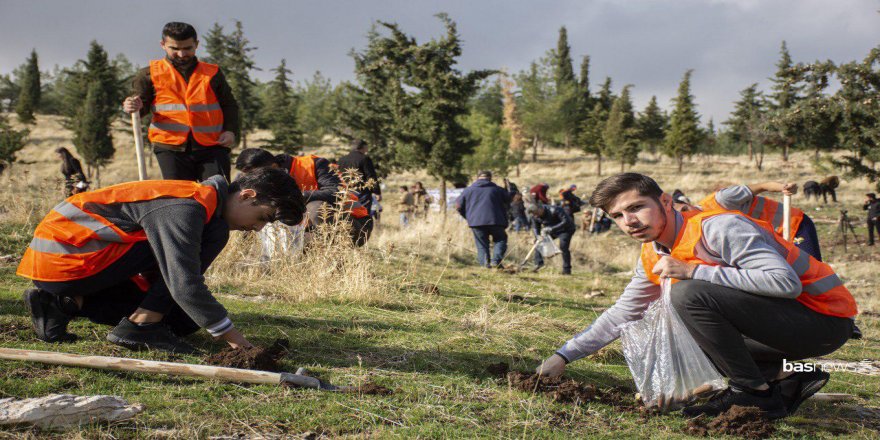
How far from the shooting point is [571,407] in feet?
9.43

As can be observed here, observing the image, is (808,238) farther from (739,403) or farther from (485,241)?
(485,241)

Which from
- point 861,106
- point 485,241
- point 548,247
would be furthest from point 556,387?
point 861,106

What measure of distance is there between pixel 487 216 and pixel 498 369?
7305 millimetres

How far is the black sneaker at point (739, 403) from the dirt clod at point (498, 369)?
3.00 ft

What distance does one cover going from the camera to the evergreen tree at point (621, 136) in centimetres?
3975

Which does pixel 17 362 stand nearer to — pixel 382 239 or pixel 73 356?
pixel 73 356

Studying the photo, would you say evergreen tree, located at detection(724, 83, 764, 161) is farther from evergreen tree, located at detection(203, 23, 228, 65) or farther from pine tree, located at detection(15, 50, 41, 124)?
pine tree, located at detection(15, 50, 41, 124)

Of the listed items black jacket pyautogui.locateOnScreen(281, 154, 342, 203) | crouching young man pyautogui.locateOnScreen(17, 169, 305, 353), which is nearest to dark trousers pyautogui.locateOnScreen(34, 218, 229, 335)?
crouching young man pyautogui.locateOnScreen(17, 169, 305, 353)

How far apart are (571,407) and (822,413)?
1405mm

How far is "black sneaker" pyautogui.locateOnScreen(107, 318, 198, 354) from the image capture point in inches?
125

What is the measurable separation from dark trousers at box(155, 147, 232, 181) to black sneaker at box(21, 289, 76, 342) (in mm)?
2079

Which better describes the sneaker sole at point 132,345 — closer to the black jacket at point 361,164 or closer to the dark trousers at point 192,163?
the dark trousers at point 192,163

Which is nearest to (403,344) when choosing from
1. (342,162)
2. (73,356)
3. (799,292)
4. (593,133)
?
(73,356)

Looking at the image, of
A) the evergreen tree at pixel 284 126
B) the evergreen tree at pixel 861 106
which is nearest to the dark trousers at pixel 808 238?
the evergreen tree at pixel 861 106
